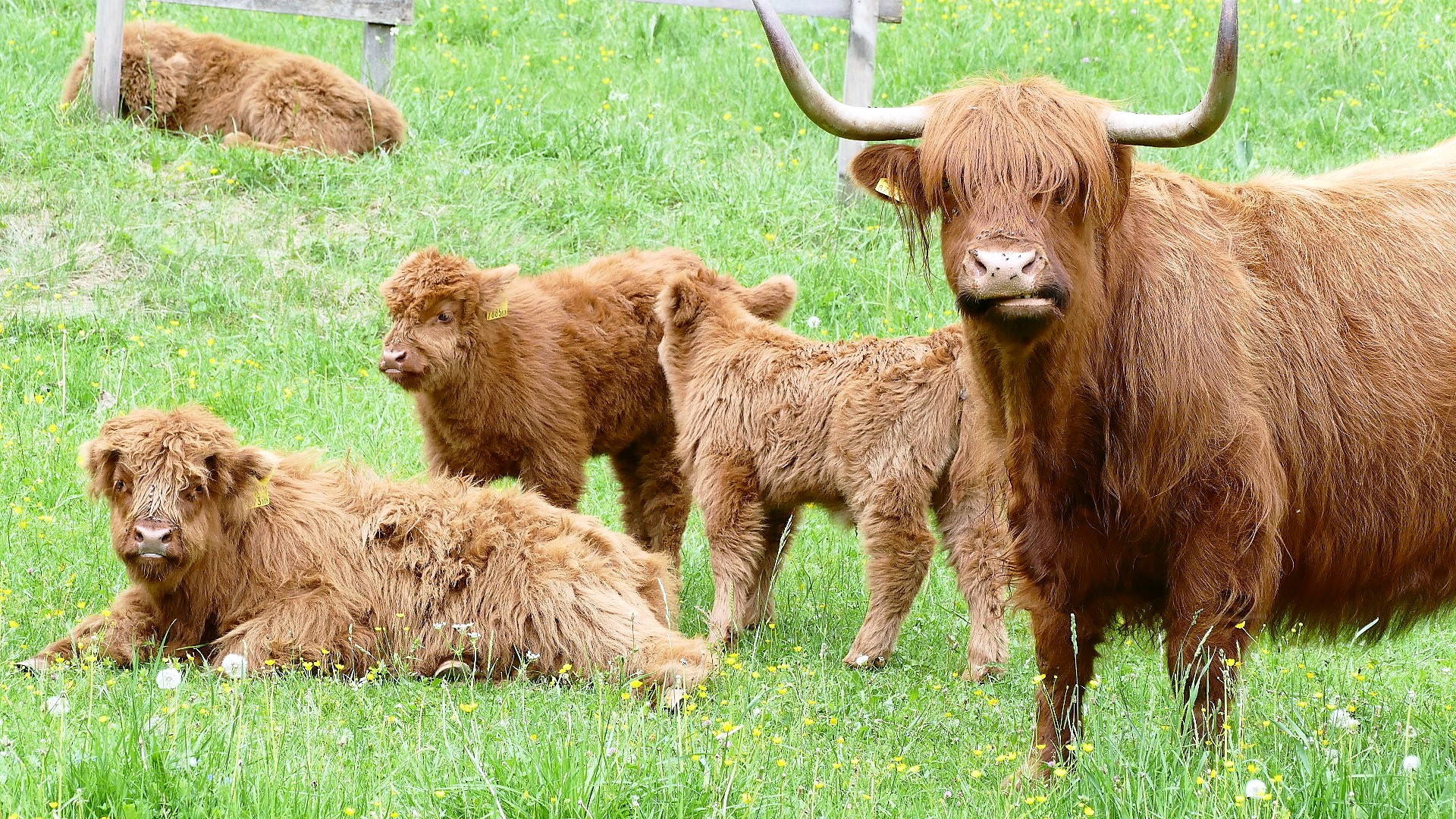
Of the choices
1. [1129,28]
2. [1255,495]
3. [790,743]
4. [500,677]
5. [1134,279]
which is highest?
[1129,28]

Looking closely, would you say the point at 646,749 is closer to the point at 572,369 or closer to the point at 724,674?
the point at 724,674

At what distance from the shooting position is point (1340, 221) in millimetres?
4961

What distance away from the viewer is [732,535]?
6.98 m

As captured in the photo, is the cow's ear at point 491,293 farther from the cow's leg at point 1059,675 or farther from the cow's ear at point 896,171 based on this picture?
the cow's leg at point 1059,675

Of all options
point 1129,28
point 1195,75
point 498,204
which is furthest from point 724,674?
point 1129,28

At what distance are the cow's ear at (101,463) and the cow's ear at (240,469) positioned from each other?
0.34 meters

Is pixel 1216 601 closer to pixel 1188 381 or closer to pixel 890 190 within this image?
pixel 1188 381

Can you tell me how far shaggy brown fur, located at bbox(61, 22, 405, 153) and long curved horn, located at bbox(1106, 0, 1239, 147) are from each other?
8.88 m

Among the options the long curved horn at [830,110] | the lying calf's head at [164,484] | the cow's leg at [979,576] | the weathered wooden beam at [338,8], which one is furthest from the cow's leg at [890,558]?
the weathered wooden beam at [338,8]

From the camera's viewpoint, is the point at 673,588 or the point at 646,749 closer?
the point at 646,749

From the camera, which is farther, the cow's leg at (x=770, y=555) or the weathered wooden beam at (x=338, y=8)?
the weathered wooden beam at (x=338, y=8)

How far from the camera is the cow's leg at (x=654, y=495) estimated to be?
8.27 metres

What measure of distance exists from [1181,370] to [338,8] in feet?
31.4

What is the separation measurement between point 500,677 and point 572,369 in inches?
85.9
